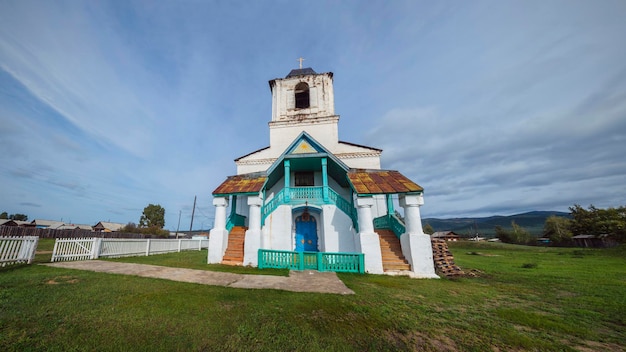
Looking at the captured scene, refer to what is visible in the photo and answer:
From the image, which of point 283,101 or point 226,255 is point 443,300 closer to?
point 226,255

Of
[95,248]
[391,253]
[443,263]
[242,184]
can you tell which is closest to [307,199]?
[242,184]

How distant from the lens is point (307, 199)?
13234 millimetres

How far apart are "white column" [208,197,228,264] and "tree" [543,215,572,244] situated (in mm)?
56602

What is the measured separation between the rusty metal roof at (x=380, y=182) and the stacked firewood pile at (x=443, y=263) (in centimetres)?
328

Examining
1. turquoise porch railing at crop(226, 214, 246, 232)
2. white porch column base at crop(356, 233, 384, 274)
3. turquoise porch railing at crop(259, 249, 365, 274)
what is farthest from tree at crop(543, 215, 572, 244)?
turquoise porch railing at crop(226, 214, 246, 232)

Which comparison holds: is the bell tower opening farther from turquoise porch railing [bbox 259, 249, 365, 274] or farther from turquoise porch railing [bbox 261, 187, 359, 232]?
turquoise porch railing [bbox 259, 249, 365, 274]

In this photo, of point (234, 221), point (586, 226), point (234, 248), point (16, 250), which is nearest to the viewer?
point (16, 250)

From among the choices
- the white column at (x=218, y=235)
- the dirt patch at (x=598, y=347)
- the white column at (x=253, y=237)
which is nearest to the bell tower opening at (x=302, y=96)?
the white column at (x=253, y=237)

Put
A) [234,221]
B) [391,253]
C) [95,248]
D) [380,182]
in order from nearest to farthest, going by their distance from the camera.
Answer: [391,253] < [95,248] < [380,182] < [234,221]

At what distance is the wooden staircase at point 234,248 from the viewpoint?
11067 mm

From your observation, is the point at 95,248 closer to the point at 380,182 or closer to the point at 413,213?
the point at 380,182

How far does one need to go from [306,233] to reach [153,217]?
56.6 meters

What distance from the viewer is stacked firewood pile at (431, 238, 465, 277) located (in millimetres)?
10352

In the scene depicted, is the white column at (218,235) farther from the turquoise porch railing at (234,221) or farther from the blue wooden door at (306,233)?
the blue wooden door at (306,233)
